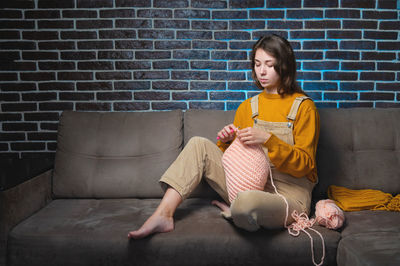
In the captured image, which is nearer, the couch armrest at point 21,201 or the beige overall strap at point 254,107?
the couch armrest at point 21,201

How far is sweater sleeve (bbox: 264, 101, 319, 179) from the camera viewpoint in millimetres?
1415

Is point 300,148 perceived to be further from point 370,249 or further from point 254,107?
point 370,249

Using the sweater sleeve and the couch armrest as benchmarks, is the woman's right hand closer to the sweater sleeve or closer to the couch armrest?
the sweater sleeve

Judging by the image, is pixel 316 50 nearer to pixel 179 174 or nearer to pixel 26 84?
pixel 179 174

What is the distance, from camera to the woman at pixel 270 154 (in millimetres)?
1338

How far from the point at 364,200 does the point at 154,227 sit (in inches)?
43.5

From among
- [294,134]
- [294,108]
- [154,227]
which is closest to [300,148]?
[294,134]

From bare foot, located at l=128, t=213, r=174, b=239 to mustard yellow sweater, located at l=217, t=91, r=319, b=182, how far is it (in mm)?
538

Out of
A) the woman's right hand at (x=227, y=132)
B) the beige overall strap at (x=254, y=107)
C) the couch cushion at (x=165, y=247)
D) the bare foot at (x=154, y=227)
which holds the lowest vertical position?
the couch cushion at (x=165, y=247)

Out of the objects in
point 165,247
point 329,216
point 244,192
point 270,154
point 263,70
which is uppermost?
point 263,70

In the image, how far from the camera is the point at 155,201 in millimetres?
1793

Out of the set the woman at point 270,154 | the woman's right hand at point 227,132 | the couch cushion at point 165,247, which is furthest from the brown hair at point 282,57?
the couch cushion at point 165,247

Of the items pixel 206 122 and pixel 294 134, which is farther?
pixel 206 122

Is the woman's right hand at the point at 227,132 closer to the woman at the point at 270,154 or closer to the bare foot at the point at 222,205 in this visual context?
the woman at the point at 270,154
